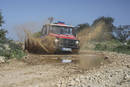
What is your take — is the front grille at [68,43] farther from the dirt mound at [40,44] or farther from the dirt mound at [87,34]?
the dirt mound at [87,34]

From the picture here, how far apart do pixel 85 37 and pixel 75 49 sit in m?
2.67

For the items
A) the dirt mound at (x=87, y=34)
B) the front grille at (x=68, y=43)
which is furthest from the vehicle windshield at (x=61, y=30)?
the dirt mound at (x=87, y=34)

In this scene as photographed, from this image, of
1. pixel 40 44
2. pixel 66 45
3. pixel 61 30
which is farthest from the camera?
pixel 61 30

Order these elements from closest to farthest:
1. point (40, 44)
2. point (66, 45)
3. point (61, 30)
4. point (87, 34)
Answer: point (66, 45) → point (40, 44) → point (61, 30) → point (87, 34)

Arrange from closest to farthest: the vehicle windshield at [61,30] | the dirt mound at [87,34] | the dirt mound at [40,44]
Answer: the dirt mound at [40,44] < the vehicle windshield at [61,30] < the dirt mound at [87,34]

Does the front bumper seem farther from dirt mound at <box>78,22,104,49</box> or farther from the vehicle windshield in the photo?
dirt mound at <box>78,22,104,49</box>

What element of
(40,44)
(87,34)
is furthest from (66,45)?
(87,34)

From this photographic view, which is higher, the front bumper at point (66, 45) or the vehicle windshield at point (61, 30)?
the vehicle windshield at point (61, 30)

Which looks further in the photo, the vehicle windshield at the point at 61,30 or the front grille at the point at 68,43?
the vehicle windshield at the point at 61,30

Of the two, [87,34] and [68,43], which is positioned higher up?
[87,34]

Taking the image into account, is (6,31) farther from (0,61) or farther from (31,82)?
(31,82)

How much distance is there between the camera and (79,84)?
4.73 metres

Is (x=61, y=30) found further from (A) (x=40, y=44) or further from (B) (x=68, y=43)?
(A) (x=40, y=44)

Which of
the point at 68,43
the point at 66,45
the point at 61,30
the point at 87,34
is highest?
the point at 61,30
